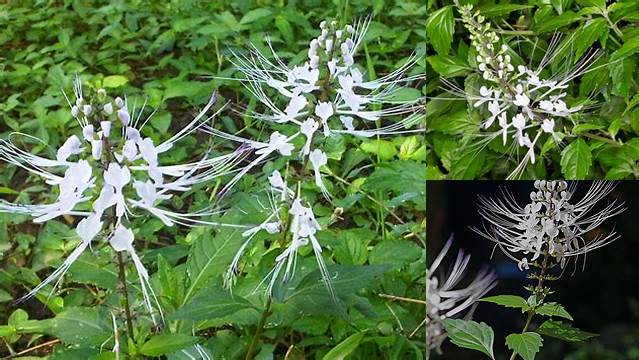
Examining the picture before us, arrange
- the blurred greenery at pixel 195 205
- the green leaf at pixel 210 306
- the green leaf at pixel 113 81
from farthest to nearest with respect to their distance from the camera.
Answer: the green leaf at pixel 113 81, the blurred greenery at pixel 195 205, the green leaf at pixel 210 306

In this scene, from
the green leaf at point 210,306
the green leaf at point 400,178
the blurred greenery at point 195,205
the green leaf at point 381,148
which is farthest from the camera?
the green leaf at point 381,148

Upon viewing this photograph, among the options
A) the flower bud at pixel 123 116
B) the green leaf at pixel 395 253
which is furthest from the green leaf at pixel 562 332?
the flower bud at pixel 123 116

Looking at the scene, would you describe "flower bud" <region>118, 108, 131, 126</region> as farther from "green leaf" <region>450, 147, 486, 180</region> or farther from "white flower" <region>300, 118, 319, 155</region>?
"green leaf" <region>450, 147, 486, 180</region>

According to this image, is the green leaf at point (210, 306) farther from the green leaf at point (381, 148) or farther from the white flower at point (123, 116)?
the green leaf at point (381, 148)

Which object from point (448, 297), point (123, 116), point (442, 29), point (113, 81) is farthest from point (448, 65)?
point (113, 81)

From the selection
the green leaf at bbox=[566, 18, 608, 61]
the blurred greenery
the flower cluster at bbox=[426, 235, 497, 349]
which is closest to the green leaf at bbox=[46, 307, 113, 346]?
the blurred greenery
